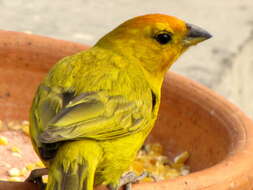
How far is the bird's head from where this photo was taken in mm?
3605

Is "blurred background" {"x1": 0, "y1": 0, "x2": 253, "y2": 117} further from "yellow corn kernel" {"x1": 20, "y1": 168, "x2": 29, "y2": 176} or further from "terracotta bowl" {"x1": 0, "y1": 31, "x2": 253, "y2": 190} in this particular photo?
"yellow corn kernel" {"x1": 20, "y1": 168, "x2": 29, "y2": 176}

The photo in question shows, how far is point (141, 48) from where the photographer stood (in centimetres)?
366

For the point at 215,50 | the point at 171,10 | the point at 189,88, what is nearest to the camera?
the point at 189,88

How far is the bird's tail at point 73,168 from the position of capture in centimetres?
288

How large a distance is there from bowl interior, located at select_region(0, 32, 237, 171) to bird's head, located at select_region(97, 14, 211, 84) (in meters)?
0.41

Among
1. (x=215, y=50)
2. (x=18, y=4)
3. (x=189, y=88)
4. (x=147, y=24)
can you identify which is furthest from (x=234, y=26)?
(x=147, y=24)

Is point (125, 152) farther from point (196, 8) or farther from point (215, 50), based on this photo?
point (196, 8)

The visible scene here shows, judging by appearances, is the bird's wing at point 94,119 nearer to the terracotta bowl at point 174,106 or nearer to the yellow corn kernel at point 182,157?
the terracotta bowl at point 174,106

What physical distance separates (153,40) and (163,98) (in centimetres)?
58

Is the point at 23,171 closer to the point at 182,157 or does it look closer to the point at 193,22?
the point at 182,157

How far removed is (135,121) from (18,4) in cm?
439

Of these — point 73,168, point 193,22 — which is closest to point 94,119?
point 73,168

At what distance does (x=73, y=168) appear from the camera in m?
2.91

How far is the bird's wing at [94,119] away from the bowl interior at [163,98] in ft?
2.27
